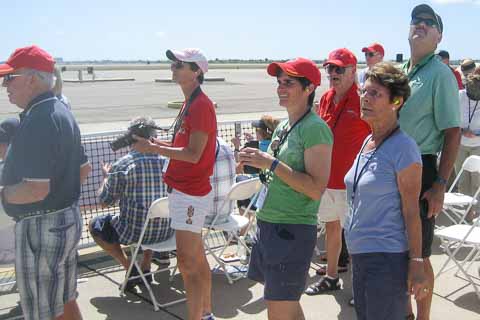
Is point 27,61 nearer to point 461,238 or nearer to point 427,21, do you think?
point 427,21

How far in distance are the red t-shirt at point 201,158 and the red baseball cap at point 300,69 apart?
2.28 feet

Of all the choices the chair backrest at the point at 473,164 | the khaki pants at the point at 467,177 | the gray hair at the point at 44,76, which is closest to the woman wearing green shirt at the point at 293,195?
the gray hair at the point at 44,76

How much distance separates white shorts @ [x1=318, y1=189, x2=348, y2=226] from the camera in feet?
14.7

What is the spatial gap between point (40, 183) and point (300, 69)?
1.48 m

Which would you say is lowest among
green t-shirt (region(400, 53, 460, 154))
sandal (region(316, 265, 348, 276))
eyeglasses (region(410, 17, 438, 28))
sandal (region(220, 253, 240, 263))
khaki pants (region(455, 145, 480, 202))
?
sandal (region(220, 253, 240, 263))

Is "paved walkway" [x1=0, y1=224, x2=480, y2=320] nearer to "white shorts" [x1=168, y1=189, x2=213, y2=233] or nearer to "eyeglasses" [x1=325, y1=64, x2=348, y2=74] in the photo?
"white shorts" [x1=168, y1=189, x2=213, y2=233]

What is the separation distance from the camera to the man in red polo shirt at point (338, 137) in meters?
4.30

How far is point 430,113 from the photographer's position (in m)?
3.31

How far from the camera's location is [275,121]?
18.4 feet

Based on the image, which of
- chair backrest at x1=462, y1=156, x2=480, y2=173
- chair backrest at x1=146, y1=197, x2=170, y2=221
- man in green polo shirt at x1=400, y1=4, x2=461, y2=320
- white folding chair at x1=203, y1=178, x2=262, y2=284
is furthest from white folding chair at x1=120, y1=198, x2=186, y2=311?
chair backrest at x1=462, y1=156, x2=480, y2=173

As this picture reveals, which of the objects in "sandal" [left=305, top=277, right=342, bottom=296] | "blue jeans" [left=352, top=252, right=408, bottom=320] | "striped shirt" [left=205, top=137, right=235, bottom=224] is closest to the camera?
"blue jeans" [left=352, top=252, right=408, bottom=320]

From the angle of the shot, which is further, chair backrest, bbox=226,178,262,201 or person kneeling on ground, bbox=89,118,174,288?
chair backrest, bbox=226,178,262,201

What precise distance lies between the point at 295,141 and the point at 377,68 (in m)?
0.55

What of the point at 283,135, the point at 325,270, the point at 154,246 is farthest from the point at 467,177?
the point at 283,135
